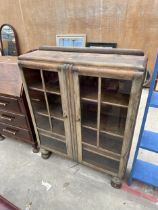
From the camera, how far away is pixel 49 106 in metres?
1.21

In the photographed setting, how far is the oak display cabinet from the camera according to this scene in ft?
2.81

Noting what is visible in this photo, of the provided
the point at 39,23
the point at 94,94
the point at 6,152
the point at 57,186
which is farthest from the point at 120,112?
the point at 39,23

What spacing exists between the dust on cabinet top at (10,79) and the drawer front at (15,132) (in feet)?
1.50

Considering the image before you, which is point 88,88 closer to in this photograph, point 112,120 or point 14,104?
point 112,120

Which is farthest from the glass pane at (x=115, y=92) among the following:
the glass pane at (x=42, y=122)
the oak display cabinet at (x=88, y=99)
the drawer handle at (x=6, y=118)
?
the drawer handle at (x=6, y=118)

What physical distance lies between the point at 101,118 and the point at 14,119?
94 cm

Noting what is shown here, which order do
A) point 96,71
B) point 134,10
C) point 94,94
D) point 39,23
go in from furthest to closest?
1. point 39,23
2. point 134,10
3. point 94,94
4. point 96,71

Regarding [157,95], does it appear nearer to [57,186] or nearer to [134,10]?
[57,186]

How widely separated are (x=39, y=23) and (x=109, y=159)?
3.26 m

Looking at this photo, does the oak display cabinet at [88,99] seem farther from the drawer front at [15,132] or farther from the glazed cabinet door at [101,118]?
the drawer front at [15,132]

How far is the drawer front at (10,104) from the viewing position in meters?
1.34

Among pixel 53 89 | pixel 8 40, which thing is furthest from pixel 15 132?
pixel 8 40

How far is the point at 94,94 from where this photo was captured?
101cm

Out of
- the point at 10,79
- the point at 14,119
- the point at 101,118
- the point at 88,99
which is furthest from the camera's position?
the point at 14,119
